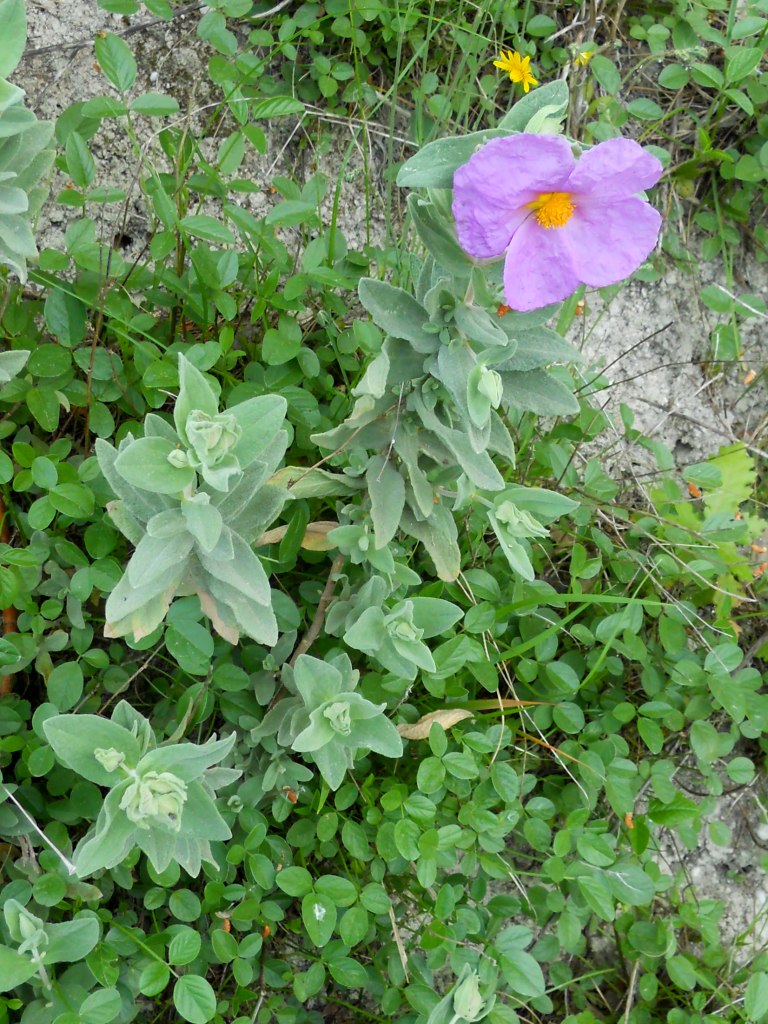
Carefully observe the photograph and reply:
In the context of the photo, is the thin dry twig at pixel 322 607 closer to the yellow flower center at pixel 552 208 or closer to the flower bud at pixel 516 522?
the flower bud at pixel 516 522

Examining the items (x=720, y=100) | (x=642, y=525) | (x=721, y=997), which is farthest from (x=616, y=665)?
(x=720, y=100)

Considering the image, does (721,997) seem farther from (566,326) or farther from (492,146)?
(492,146)

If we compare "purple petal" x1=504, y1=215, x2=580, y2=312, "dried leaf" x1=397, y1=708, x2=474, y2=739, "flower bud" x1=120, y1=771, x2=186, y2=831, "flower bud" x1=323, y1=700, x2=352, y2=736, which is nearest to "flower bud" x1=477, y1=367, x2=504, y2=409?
"purple petal" x1=504, y1=215, x2=580, y2=312

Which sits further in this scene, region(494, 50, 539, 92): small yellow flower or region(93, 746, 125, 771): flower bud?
region(494, 50, 539, 92): small yellow flower

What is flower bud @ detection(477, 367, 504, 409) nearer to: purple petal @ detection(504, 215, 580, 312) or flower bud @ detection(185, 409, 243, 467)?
purple petal @ detection(504, 215, 580, 312)

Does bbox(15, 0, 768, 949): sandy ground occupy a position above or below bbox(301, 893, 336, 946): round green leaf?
above

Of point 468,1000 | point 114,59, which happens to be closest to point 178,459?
point 114,59
